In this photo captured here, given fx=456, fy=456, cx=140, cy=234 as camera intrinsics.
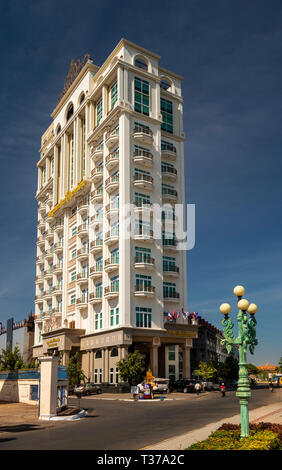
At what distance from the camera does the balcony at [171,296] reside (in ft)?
199

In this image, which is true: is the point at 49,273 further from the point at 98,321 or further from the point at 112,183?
the point at 112,183

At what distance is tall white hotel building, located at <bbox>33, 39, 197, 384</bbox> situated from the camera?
188 feet

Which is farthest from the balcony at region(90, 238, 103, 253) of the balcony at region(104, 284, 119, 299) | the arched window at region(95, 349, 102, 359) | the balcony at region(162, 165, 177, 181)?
the arched window at region(95, 349, 102, 359)

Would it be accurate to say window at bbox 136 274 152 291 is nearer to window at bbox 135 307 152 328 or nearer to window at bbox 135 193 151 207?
window at bbox 135 307 152 328

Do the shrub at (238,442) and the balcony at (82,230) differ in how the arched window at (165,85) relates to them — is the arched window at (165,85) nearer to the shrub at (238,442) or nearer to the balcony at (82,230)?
the balcony at (82,230)

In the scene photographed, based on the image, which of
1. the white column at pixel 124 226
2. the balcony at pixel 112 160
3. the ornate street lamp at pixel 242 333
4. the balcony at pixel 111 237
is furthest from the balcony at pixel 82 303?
the ornate street lamp at pixel 242 333

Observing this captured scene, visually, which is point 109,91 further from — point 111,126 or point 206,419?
point 206,419

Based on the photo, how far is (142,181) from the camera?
195 ft

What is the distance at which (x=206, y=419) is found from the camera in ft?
76.0

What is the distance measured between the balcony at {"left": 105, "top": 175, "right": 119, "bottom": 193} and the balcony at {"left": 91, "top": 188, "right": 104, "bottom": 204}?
2.61 meters

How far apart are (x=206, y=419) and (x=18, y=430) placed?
926 centimetres

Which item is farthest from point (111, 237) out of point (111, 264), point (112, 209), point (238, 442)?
point (238, 442)

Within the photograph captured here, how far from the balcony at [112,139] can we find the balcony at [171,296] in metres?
21.7

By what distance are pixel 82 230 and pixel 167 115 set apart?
70.8 ft
